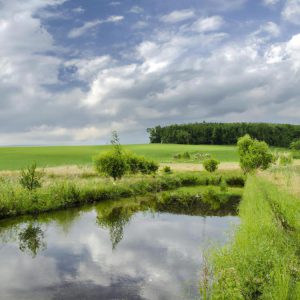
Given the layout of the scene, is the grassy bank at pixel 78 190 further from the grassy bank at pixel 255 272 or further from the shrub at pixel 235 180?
the grassy bank at pixel 255 272

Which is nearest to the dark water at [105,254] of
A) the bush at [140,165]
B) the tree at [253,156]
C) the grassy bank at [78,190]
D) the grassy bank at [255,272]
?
the grassy bank at [78,190]

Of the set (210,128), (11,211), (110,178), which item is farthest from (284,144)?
(11,211)

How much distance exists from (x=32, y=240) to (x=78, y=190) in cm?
1145

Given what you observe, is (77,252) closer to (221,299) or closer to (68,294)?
(68,294)

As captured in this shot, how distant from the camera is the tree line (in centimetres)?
12088

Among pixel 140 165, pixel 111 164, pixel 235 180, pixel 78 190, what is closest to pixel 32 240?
pixel 78 190

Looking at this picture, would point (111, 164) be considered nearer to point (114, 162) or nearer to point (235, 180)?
point (114, 162)

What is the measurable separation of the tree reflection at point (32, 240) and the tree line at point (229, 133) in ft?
341

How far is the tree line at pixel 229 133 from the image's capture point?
12088 cm

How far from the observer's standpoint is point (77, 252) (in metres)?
16.5

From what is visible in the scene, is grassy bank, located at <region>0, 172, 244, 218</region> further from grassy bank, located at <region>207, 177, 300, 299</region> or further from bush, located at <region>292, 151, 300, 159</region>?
bush, located at <region>292, 151, 300, 159</region>

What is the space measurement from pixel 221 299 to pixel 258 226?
15.1ft

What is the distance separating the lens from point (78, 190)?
98.2ft

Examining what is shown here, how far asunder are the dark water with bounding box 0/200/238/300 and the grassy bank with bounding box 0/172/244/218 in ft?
5.19
